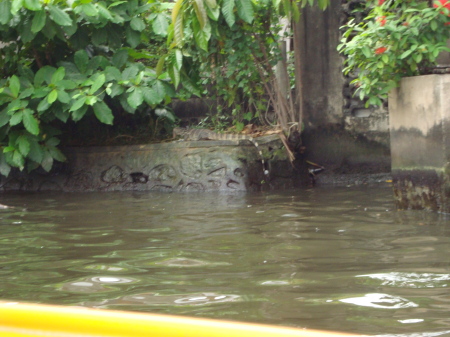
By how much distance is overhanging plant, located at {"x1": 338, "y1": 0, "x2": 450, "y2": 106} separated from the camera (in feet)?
14.6

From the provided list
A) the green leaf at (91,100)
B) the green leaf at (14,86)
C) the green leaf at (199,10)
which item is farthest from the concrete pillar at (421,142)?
the green leaf at (14,86)

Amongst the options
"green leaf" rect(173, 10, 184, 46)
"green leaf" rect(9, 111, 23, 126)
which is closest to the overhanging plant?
"green leaf" rect(173, 10, 184, 46)

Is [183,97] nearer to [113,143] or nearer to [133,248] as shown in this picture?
[113,143]

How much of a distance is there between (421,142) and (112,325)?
3828 mm

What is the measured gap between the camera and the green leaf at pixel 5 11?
6.30 meters

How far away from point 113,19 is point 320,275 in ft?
15.0

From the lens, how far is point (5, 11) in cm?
634

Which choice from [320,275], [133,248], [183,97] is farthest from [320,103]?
[320,275]

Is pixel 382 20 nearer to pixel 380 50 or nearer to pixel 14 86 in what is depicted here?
pixel 380 50

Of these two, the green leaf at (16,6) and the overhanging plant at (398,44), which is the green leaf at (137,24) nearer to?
the green leaf at (16,6)

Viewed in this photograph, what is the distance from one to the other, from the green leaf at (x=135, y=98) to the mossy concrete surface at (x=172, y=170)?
857 mm

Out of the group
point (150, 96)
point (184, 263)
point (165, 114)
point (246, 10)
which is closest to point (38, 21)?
point (150, 96)

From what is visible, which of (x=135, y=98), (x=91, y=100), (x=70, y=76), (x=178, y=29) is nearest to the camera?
(x=178, y=29)

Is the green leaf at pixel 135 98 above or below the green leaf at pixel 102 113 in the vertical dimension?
above
